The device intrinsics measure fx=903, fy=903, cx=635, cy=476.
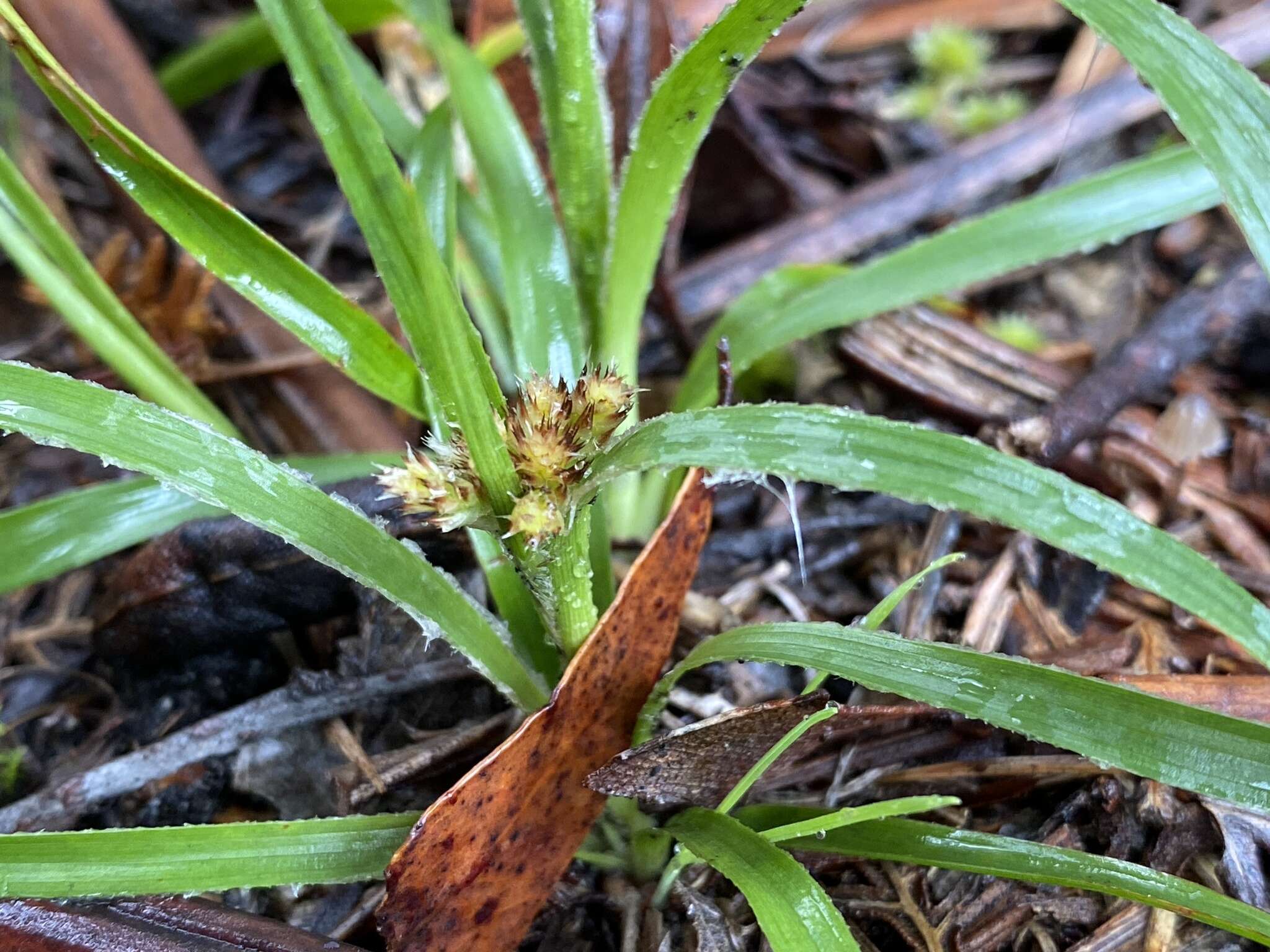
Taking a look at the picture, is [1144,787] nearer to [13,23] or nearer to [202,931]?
[202,931]

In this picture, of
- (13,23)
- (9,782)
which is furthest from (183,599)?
(13,23)

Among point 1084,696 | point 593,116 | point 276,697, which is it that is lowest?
point 276,697

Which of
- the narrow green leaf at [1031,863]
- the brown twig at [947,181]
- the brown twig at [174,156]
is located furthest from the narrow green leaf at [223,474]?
the brown twig at [947,181]

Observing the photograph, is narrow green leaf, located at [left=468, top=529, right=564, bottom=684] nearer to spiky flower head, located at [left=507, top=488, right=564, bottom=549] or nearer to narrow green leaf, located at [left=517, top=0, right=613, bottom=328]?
spiky flower head, located at [left=507, top=488, right=564, bottom=549]

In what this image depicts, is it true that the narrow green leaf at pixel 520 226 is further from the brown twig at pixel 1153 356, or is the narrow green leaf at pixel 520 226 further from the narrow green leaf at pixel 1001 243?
the brown twig at pixel 1153 356

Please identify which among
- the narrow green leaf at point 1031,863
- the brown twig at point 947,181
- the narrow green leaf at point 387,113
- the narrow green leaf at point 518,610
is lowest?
the narrow green leaf at point 1031,863

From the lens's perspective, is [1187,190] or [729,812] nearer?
[729,812]

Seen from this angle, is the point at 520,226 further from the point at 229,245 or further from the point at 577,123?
the point at 229,245
